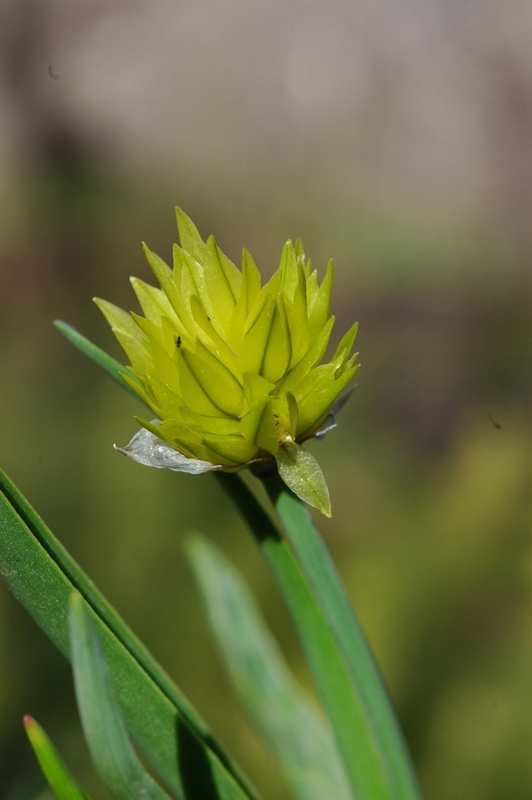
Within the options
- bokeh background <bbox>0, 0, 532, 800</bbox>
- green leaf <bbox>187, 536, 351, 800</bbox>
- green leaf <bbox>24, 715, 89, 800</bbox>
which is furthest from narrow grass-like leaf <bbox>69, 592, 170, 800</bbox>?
bokeh background <bbox>0, 0, 532, 800</bbox>

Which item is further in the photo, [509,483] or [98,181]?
[98,181]

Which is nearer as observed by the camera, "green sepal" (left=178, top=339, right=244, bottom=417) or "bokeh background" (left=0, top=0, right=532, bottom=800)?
"green sepal" (left=178, top=339, right=244, bottom=417)

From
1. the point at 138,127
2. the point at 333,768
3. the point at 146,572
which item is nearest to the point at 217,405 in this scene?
the point at 333,768

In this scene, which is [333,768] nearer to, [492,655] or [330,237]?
[492,655]

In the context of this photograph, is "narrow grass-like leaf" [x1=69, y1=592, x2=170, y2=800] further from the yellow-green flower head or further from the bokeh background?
the bokeh background

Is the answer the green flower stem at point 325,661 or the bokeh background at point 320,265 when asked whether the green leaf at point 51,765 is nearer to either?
the green flower stem at point 325,661

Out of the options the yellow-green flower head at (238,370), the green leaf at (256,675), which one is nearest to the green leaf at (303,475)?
the yellow-green flower head at (238,370)
